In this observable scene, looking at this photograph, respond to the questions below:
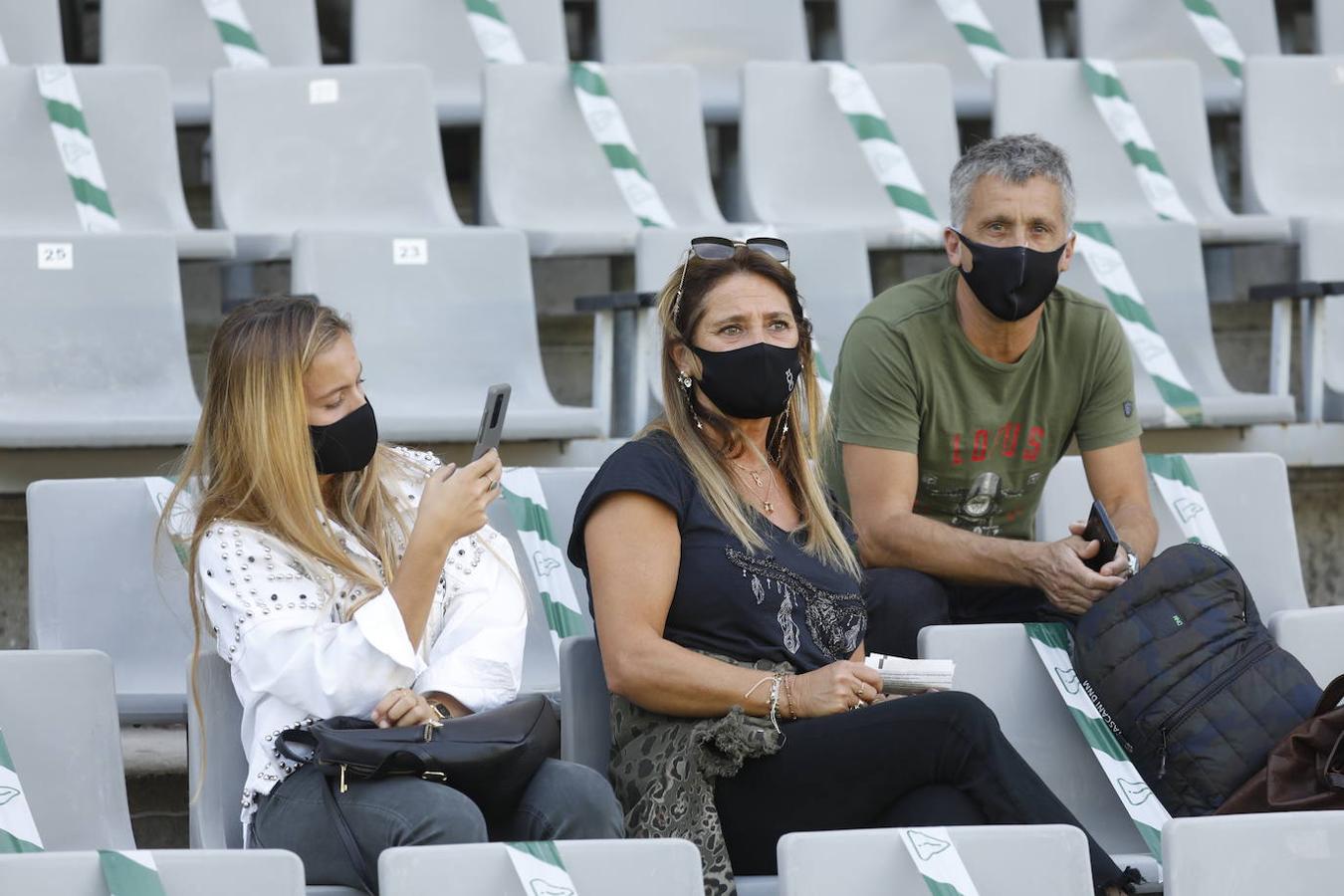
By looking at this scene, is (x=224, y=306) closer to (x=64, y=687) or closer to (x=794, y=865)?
(x=64, y=687)

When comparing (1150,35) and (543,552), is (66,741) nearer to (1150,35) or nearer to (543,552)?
(543,552)

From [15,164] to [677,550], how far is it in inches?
Result: 91.1

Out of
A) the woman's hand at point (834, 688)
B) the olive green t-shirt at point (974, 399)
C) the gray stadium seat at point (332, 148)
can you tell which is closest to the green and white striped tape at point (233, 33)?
the gray stadium seat at point (332, 148)

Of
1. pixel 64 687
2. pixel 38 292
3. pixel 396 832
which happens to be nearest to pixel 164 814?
pixel 64 687

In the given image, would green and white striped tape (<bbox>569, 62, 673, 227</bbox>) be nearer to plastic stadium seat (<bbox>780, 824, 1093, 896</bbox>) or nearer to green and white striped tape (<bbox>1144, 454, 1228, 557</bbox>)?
green and white striped tape (<bbox>1144, 454, 1228, 557</bbox>)

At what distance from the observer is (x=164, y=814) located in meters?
2.80

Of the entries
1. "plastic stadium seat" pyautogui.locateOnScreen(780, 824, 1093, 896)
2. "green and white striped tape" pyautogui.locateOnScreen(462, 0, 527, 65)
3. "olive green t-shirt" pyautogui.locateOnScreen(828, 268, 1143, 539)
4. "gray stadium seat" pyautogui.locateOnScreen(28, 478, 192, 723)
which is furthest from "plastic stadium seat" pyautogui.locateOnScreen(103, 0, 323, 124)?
"plastic stadium seat" pyautogui.locateOnScreen(780, 824, 1093, 896)

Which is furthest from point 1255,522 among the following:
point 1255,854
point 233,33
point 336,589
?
point 233,33

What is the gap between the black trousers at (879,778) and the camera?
7.14ft

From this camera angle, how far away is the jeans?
2049 mm

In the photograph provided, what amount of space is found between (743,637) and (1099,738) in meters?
0.53

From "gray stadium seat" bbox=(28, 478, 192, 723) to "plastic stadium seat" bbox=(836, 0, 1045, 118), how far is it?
2728 mm

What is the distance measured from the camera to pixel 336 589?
226 cm

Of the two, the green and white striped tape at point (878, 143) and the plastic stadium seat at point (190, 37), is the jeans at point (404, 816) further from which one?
the plastic stadium seat at point (190, 37)
